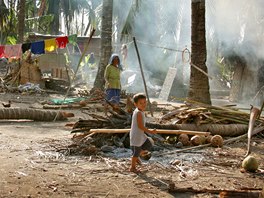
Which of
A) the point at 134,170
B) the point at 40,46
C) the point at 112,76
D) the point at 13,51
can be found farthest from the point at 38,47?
the point at 134,170

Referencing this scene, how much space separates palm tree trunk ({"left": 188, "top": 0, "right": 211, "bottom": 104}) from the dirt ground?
303 cm

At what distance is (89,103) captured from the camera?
12.5m

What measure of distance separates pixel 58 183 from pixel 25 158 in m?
1.32

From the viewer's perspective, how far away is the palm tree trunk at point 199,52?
9773 millimetres

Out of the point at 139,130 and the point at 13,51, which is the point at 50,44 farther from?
the point at 139,130

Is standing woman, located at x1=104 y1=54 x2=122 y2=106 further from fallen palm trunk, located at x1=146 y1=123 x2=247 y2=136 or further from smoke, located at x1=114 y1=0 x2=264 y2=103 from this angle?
smoke, located at x1=114 y1=0 x2=264 y2=103

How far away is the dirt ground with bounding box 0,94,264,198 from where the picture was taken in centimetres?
422

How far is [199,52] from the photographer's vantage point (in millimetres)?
9828

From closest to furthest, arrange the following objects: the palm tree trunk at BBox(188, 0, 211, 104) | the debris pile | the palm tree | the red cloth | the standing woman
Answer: the debris pile, the palm tree trunk at BBox(188, 0, 211, 104), the standing woman, the red cloth, the palm tree

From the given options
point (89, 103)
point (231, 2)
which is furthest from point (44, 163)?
point (231, 2)

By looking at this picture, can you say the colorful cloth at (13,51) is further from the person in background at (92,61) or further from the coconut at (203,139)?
the coconut at (203,139)

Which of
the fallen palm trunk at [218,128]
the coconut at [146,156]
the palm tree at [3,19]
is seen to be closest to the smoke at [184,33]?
the fallen palm trunk at [218,128]

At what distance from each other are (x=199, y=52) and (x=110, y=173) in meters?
5.66

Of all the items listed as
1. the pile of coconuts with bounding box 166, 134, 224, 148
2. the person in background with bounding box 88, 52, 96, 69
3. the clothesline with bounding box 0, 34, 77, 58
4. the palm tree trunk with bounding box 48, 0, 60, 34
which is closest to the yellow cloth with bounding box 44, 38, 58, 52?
the clothesline with bounding box 0, 34, 77, 58
